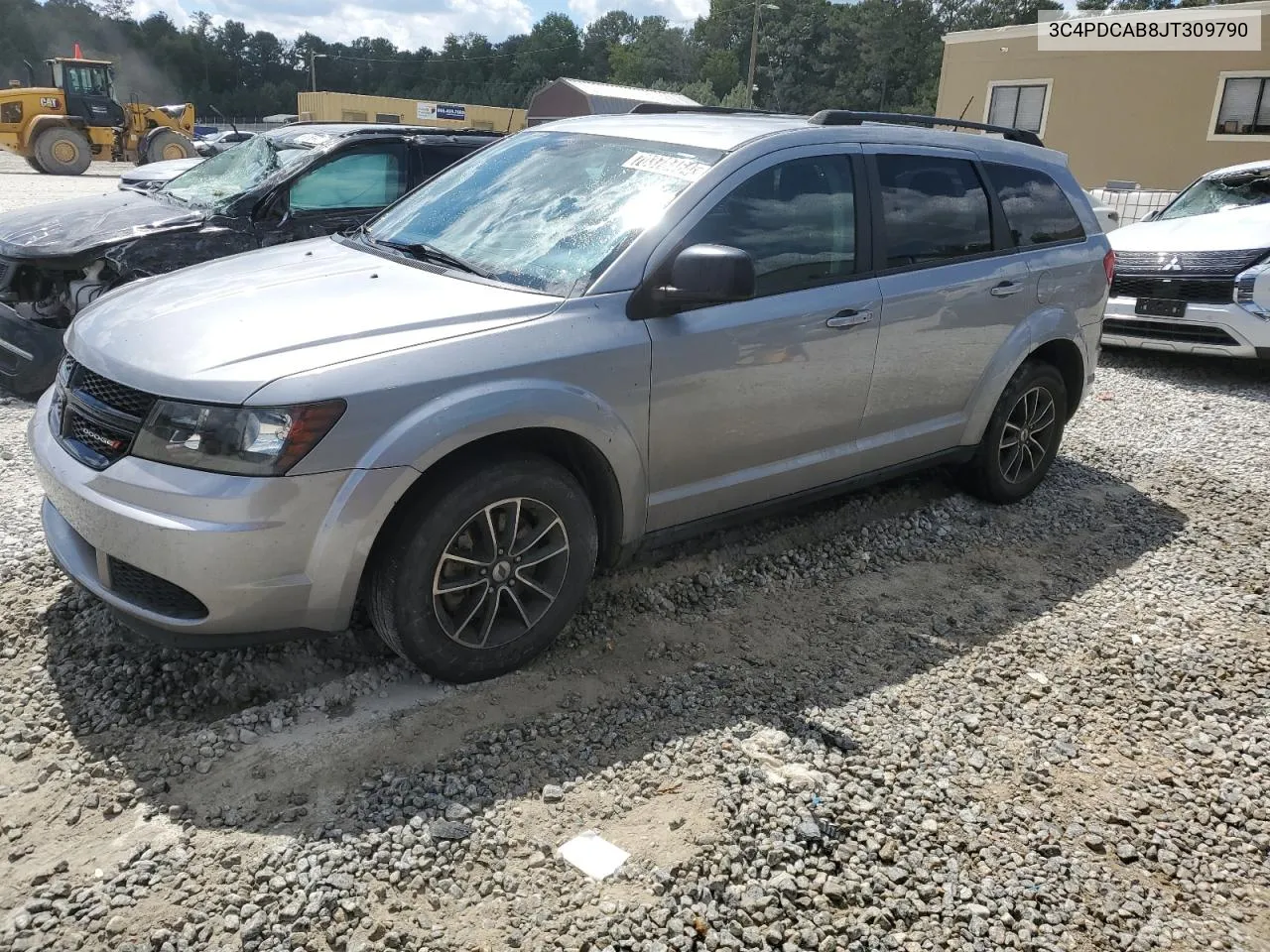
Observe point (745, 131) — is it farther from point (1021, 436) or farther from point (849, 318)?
point (1021, 436)

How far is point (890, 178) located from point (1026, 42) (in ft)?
72.3

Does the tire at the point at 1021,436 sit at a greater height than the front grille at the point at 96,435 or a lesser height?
lesser

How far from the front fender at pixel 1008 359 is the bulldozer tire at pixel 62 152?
26393mm

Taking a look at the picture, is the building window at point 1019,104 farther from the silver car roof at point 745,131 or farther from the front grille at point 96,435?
the front grille at point 96,435

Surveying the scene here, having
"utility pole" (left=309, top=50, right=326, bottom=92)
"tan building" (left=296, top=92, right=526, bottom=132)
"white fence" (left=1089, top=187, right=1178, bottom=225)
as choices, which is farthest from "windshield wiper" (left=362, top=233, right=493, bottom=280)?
"utility pole" (left=309, top=50, right=326, bottom=92)

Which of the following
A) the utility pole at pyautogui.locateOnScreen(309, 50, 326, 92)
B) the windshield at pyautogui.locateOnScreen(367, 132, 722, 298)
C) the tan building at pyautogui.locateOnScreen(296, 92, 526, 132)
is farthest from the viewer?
the utility pole at pyautogui.locateOnScreen(309, 50, 326, 92)

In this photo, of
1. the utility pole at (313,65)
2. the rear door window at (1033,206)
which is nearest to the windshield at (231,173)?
the rear door window at (1033,206)

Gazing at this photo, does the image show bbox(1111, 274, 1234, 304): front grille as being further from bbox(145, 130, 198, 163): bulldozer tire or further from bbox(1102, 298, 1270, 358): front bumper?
bbox(145, 130, 198, 163): bulldozer tire

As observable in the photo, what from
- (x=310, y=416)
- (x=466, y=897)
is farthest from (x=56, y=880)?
(x=310, y=416)

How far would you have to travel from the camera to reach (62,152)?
24281 mm

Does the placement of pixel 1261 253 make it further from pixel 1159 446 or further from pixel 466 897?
pixel 466 897

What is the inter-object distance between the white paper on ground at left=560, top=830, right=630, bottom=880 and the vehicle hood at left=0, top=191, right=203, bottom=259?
17.2 ft

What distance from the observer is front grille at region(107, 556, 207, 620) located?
280cm

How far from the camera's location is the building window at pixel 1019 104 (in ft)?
75.2
